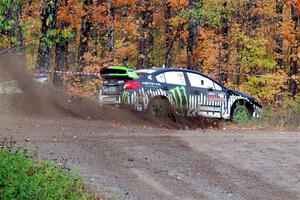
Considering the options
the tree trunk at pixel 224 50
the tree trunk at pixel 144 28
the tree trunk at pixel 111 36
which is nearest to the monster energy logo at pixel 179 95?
the tree trunk at pixel 111 36

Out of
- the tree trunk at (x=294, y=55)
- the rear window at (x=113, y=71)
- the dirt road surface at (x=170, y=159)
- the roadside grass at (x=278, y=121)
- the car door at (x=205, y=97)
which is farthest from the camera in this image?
the tree trunk at (x=294, y=55)

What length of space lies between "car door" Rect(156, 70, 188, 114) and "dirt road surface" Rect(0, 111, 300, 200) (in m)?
1.92

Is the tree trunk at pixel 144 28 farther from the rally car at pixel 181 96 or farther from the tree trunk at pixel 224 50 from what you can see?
the rally car at pixel 181 96

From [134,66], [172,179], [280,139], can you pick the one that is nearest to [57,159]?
[172,179]

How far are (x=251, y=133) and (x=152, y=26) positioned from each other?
2290cm

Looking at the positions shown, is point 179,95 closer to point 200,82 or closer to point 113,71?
point 200,82

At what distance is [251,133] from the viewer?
592 inches

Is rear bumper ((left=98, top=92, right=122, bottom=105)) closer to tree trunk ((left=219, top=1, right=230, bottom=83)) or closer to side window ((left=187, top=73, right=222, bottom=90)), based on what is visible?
side window ((left=187, top=73, right=222, bottom=90))

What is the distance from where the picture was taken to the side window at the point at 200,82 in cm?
1766

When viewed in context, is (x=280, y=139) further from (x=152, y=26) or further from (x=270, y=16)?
(x=152, y=26)

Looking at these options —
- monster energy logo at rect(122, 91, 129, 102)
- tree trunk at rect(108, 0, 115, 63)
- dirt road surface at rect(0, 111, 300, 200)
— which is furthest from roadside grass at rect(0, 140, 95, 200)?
tree trunk at rect(108, 0, 115, 63)

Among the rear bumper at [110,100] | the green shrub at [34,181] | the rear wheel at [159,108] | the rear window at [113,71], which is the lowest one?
the green shrub at [34,181]

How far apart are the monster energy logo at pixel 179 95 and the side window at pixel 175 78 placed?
19cm

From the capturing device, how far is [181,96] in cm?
1725
